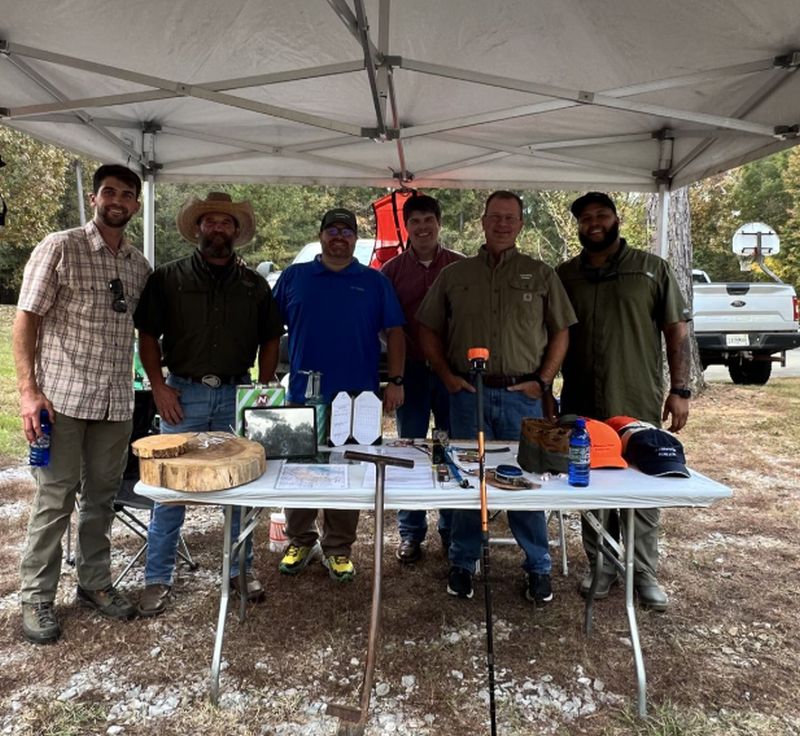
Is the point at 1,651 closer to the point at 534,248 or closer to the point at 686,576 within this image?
the point at 686,576

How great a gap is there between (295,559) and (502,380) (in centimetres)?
146

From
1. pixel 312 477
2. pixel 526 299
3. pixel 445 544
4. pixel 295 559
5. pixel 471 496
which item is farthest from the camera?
pixel 445 544

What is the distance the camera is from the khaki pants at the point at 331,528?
3219 mm

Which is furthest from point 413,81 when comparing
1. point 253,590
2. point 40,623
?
point 40,623

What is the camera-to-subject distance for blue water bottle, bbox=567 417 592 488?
6.80 feet

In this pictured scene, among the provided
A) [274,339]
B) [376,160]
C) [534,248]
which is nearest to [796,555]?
[274,339]

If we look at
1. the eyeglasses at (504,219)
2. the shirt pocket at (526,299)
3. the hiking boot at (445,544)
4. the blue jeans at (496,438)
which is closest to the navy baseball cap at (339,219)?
the eyeglasses at (504,219)

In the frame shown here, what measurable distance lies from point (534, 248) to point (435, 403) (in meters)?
18.4

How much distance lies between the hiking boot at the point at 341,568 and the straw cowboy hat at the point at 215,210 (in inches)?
65.8

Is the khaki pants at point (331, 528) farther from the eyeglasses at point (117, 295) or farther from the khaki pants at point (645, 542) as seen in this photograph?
the eyeglasses at point (117, 295)

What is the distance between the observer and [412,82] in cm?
305

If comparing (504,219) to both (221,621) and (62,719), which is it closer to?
(221,621)

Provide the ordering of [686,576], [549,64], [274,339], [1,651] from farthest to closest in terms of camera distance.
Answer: [686,576], [274,339], [549,64], [1,651]

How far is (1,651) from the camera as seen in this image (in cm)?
251
